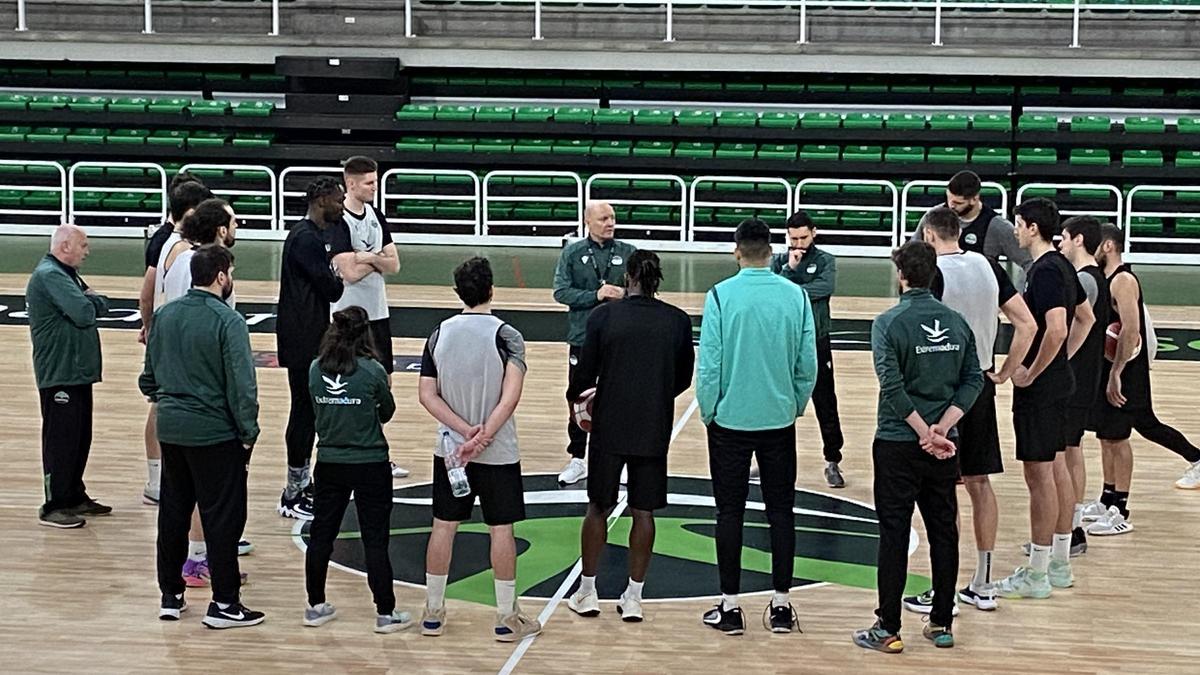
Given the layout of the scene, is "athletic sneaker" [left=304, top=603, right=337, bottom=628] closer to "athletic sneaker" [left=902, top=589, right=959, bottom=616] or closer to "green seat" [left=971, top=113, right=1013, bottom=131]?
"athletic sneaker" [left=902, top=589, right=959, bottom=616]

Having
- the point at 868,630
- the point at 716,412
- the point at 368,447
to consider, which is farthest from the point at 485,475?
the point at 868,630

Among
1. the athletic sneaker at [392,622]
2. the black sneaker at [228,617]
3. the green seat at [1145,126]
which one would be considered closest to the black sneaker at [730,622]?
the athletic sneaker at [392,622]

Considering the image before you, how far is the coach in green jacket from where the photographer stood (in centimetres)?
609

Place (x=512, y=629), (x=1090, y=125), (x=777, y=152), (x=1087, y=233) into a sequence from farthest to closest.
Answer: (x=777, y=152) < (x=1090, y=125) < (x=1087, y=233) < (x=512, y=629)

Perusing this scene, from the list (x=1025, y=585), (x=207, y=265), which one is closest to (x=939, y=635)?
(x=1025, y=585)

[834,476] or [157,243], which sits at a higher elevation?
[157,243]

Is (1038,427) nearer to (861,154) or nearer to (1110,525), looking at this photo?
(1110,525)

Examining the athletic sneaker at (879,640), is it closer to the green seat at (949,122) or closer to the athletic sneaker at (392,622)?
the athletic sneaker at (392,622)

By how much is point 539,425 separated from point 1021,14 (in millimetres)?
12320

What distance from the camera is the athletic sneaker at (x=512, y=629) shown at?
6.16 m

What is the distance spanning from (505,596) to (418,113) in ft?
48.6

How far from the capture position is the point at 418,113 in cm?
2027

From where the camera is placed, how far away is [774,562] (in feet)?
20.4

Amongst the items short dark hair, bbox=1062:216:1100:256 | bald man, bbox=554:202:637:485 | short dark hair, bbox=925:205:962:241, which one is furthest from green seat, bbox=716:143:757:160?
short dark hair, bbox=925:205:962:241
